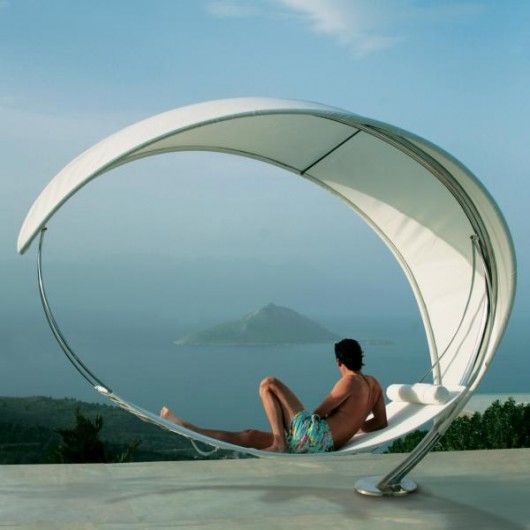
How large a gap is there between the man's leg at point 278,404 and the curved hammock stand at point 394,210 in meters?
0.35

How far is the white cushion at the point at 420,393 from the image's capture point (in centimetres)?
524

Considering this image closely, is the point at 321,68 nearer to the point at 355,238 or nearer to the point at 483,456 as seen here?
the point at 355,238

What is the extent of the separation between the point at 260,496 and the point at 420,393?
99 cm

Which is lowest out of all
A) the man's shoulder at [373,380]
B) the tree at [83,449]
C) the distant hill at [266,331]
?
the tree at [83,449]

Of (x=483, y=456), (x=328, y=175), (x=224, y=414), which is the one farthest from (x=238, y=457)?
(x=328, y=175)

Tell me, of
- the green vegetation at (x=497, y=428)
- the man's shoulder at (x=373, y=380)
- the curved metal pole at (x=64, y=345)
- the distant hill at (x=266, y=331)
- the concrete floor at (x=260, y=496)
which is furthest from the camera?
the distant hill at (x=266, y=331)

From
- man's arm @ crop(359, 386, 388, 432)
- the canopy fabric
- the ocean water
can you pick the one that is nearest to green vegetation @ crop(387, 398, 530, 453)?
the ocean water

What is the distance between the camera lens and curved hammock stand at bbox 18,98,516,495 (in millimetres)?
4305

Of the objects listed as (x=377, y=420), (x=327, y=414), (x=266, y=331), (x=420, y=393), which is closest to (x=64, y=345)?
(x=327, y=414)

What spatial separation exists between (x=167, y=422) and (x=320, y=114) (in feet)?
4.96

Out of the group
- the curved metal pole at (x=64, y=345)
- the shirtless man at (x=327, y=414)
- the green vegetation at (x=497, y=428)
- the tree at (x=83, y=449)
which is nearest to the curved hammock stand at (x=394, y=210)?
the curved metal pole at (x=64, y=345)

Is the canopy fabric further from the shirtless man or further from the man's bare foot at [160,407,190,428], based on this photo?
the man's bare foot at [160,407,190,428]

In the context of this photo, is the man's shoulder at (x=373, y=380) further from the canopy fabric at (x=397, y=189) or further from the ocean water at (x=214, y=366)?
the canopy fabric at (x=397, y=189)

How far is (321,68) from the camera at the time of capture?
810 centimetres
